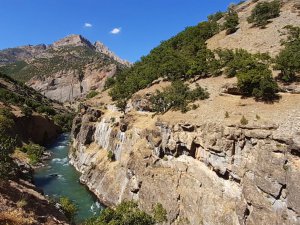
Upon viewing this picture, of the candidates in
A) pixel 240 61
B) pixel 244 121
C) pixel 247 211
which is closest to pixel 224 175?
pixel 247 211

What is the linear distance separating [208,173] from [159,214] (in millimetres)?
8581

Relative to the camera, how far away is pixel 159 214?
→ 42.8 meters

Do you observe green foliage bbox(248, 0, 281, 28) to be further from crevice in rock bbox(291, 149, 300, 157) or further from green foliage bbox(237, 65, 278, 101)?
crevice in rock bbox(291, 149, 300, 157)

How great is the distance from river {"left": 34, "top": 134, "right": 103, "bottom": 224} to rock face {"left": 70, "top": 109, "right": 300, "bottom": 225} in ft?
8.17

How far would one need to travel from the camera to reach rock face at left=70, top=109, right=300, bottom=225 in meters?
34.6

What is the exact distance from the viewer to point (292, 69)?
51.8 meters

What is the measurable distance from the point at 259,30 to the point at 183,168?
4819cm

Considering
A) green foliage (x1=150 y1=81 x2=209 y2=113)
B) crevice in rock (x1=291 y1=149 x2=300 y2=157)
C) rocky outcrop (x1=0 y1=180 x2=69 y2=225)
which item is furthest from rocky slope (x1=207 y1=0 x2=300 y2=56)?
rocky outcrop (x1=0 y1=180 x2=69 y2=225)

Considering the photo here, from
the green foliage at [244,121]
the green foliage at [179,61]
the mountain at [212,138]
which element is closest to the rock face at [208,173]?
the mountain at [212,138]

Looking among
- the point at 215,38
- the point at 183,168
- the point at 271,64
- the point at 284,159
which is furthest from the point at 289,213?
the point at 215,38

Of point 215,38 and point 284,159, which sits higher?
point 215,38

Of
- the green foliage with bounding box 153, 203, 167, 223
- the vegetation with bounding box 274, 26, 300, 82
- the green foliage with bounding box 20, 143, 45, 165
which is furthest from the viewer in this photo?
the green foliage with bounding box 20, 143, 45, 165

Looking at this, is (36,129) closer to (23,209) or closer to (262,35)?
(262,35)

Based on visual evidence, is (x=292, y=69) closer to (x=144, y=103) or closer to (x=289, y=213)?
(x=289, y=213)
